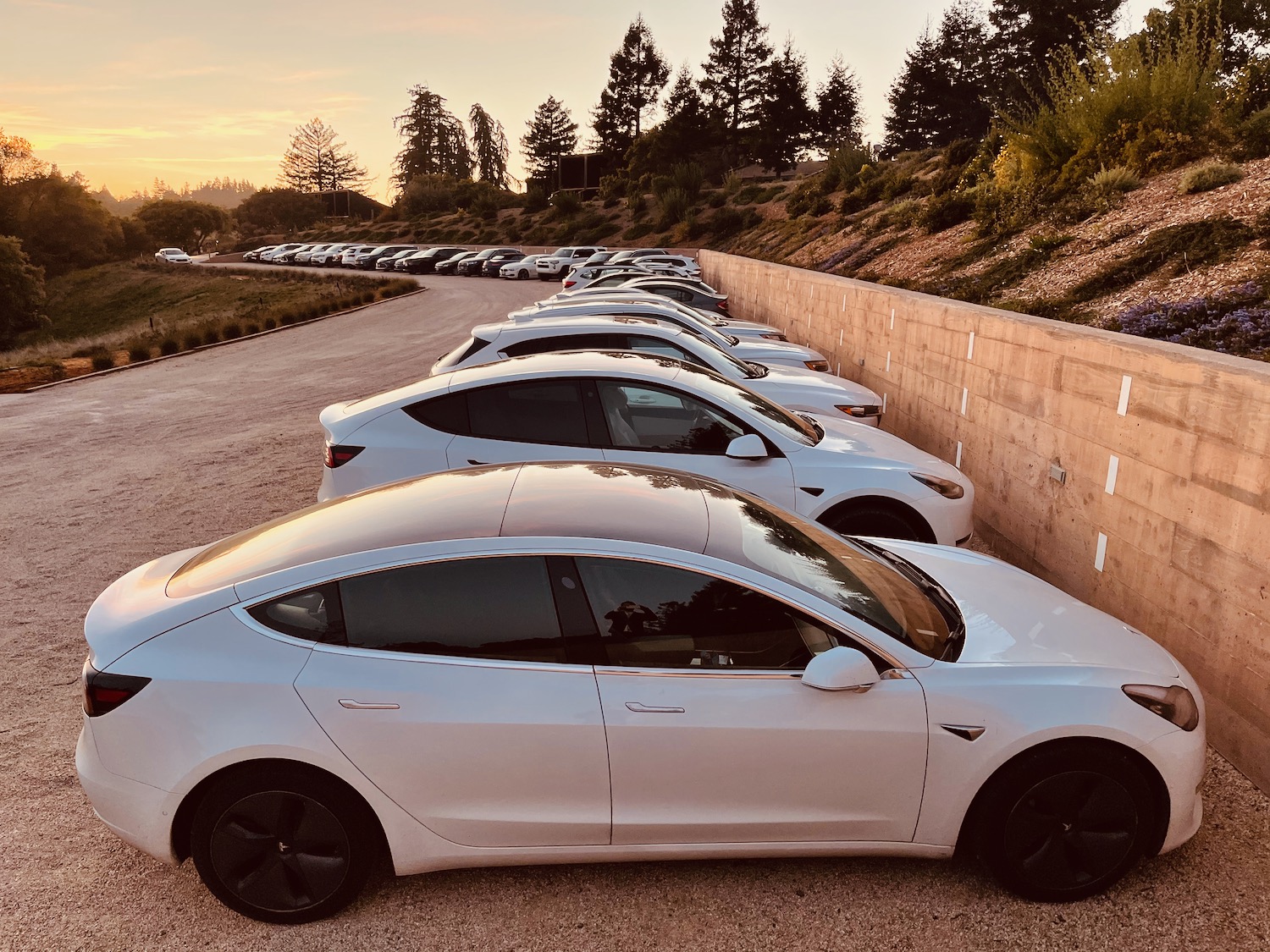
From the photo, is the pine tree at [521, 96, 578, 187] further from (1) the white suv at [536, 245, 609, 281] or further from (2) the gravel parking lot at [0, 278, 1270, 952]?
(2) the gravel parking lot at [0, 278, 1270, 952]

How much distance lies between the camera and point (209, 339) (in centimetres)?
2477

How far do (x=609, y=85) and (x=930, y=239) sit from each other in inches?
2819

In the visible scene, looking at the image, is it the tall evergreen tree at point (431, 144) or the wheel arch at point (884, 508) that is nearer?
the wheel arch at point (884, 508)

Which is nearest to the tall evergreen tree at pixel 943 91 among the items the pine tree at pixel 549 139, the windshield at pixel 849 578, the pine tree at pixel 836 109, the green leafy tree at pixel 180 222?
the pine tree at pixel 836 109

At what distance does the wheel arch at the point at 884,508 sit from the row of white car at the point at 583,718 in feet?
8.76

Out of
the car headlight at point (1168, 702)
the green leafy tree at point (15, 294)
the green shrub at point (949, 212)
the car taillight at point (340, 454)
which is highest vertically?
the green shrub at point (949, 212)

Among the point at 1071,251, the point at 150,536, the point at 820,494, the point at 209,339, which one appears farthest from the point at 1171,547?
the point at 209,339

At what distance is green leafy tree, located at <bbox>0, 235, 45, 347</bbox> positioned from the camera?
221 ft

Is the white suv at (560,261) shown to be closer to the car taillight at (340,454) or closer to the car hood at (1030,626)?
the car taillight at (340,454)

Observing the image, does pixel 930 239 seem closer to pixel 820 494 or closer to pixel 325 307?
pixel 820 494

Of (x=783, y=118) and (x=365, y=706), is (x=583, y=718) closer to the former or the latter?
(x=365, y=706)

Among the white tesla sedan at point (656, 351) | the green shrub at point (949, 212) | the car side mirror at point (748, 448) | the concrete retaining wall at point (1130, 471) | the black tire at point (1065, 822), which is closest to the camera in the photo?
the black tire at point (1065, 822)

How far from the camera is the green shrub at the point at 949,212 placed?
2134 centimetres

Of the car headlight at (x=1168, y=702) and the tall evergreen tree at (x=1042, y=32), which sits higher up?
the tall evergreen tree at (x=1042, y=32)
